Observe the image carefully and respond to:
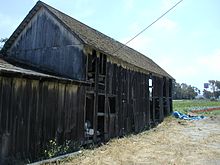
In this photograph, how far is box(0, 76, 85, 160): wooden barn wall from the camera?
7.93 m

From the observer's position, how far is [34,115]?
8.93 metres

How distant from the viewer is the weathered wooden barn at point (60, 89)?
8297 millimetres

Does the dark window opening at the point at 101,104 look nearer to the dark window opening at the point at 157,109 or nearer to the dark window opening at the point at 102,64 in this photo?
the dark window opening at the point at 102,64

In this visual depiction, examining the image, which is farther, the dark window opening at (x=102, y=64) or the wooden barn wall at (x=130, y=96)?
Answer: the wooden barn wall at (x=130, y=96)

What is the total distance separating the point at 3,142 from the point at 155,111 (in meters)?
18.5

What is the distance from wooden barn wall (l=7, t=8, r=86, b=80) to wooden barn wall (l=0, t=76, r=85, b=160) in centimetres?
173

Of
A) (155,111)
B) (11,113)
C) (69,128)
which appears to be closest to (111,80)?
(69,128)

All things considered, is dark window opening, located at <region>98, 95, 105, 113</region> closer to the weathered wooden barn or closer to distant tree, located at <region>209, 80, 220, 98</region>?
the weathered wooden barn

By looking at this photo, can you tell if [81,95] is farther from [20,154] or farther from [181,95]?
[181,95]

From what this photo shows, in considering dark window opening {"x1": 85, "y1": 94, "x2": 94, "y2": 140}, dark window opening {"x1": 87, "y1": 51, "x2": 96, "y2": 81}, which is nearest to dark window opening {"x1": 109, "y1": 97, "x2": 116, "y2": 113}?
dark window opening {"x1": 85, "y1": 94, "x2": 94, "y2": 140}

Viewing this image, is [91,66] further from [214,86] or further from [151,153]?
[214,86]

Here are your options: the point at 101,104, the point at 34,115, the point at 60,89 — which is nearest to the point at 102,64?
the point at 101,104

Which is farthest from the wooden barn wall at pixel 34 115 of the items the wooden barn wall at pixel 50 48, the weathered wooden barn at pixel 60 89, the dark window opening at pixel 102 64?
the dark window opening at pixel 102 64

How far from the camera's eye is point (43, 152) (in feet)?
30.3
